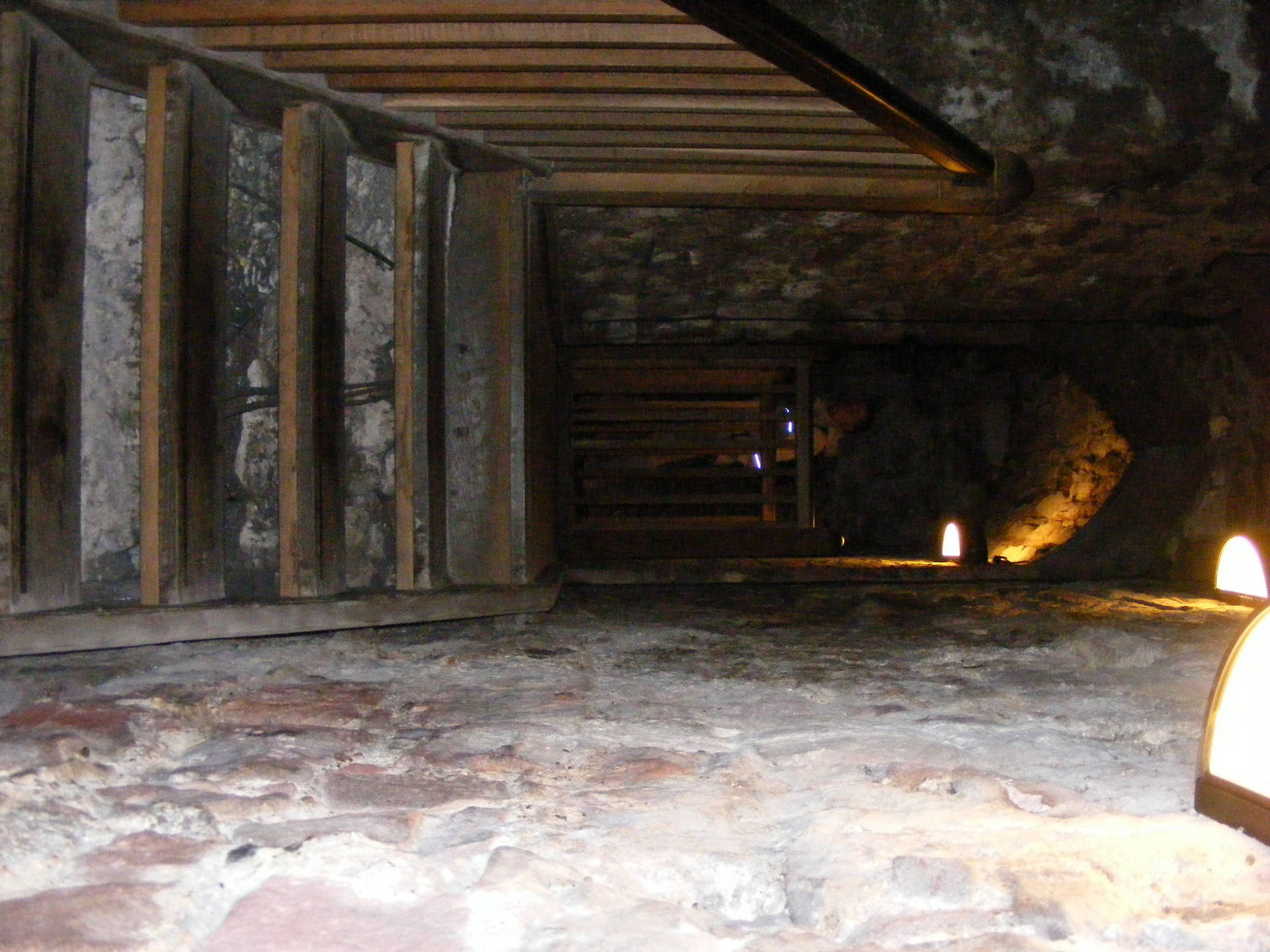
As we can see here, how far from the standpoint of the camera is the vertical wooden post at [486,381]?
13.7ft

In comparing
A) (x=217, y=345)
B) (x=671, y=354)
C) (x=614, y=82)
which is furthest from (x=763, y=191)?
(x=217, y=345)

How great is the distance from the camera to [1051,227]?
4.89m

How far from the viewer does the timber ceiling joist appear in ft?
10.3

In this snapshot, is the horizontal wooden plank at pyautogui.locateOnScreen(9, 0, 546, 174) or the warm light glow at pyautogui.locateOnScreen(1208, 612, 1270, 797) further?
the horizontal wooden plank at pyautogui.locateOnScreen(9, 0, 546, 174)

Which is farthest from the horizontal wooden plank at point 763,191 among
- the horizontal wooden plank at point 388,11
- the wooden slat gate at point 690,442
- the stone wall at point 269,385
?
the wooden slat gate at point 690,442

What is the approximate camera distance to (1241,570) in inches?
173

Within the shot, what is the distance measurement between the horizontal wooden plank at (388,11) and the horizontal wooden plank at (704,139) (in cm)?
80

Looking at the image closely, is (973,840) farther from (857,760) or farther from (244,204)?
(244,204)

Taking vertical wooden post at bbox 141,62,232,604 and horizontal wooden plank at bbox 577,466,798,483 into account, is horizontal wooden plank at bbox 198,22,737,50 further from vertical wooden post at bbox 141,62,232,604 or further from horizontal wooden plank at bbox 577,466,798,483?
horizontal wooden plank at bbox 577,466,798,483

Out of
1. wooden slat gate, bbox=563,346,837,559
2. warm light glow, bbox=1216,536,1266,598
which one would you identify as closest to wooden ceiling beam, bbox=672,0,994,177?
warm light glow, bbox=1216,536,1266,598

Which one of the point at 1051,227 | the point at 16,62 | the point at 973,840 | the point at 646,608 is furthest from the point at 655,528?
the point at 973,840

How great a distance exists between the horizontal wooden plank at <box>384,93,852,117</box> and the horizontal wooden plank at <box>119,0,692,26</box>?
1.55 feet

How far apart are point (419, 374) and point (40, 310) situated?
4.14 ft

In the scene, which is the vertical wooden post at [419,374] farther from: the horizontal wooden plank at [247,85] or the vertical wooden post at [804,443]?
the vertical wooden post at [804,443]
